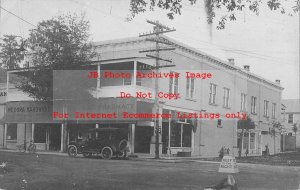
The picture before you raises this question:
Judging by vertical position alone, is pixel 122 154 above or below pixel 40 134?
below

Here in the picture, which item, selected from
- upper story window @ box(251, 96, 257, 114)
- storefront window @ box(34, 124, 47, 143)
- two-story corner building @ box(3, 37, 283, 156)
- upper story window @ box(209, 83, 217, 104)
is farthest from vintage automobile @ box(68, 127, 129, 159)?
upper story window @ box(251, 96, 257, 114)

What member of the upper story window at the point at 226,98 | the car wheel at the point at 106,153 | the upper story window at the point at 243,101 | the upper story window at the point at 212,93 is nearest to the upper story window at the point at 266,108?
the upper story window at the point at 243,101

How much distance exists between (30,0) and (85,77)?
13115mm

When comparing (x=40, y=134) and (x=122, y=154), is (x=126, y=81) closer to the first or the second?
(x=122, y=154)

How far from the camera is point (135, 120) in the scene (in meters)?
26.3

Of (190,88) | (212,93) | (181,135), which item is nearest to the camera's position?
(181,135)

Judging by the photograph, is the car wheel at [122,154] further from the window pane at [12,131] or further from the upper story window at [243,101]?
the upper story window at [243,101]

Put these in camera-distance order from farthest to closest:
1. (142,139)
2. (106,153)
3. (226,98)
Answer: (226,98) < (142,139) < (106,153)

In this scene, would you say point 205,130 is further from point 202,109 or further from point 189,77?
point 189,77

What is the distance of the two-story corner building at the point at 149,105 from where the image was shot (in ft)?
90.5

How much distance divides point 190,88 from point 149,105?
6660 millimetres

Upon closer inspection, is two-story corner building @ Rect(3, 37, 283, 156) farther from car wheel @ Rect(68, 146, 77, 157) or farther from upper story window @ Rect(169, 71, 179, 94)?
car wheel @ Rect(68, 146, 77, 157)

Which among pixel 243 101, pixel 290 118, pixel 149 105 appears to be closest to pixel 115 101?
pixel 149 105

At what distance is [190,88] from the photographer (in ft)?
110
